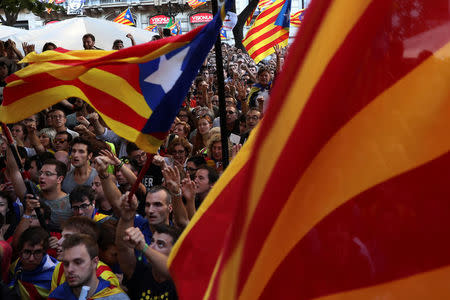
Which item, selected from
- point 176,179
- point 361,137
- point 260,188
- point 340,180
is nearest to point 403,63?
point 361,137

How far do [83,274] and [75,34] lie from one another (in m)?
8.59

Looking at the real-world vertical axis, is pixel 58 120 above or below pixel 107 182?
below

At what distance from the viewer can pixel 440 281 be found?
3.78 feet

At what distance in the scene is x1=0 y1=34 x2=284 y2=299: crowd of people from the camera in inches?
139

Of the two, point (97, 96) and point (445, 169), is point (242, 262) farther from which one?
point (97, 96)

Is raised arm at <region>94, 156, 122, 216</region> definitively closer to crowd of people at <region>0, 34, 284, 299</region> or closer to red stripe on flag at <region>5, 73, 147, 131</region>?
crowd of people at <region>0, 34, 284, 299</region>

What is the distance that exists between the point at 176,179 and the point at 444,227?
9.62ft

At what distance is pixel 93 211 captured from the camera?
189 inches

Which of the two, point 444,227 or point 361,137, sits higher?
point 361,137

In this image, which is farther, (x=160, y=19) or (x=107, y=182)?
(x=160, y=19)

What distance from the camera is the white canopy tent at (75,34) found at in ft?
35.3

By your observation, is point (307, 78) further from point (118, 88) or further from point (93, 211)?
point (93, 211)

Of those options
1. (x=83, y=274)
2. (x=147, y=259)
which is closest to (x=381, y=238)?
(x=147, y=259)

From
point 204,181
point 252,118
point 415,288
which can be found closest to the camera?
point 415,288
